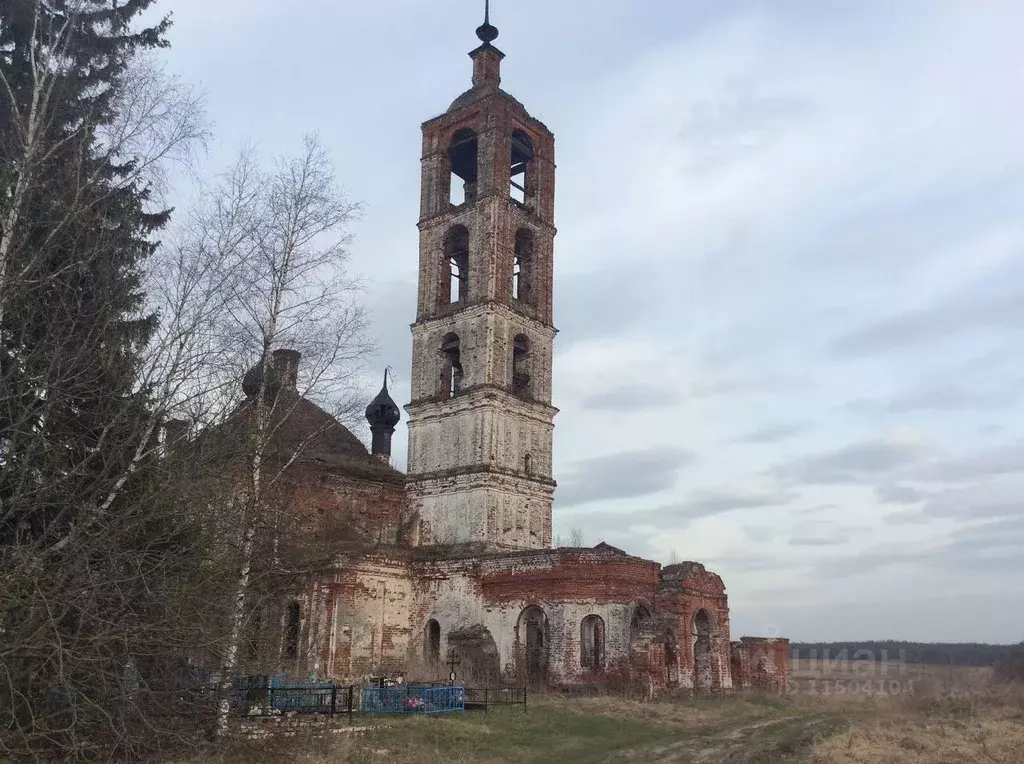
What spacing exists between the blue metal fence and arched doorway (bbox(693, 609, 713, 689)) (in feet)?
34.2

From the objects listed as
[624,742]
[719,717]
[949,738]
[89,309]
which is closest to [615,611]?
[719,717]

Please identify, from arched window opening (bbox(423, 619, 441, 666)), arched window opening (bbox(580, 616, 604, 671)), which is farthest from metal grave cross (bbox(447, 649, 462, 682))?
arched window opening (bbox(580, 616, 604, 671))

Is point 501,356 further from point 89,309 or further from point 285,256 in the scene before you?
point 89,309

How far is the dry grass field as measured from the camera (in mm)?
13680

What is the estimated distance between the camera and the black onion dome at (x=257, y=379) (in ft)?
42.9

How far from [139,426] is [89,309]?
1457 millimetres

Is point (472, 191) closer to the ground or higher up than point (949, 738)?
higher up

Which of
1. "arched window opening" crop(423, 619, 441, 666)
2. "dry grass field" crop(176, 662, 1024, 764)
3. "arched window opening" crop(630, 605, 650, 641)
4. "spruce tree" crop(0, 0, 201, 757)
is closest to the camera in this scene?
"spruce tree" crop(0, 0, 201, 757)

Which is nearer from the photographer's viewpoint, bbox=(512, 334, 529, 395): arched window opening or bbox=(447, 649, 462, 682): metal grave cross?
bbox=(447, 649, 462, 682): metal grave cross

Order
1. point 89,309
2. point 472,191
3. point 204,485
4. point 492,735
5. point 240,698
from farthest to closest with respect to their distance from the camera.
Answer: point 472,191
point 492,735
point 240,698
point 204,485
point 89,309

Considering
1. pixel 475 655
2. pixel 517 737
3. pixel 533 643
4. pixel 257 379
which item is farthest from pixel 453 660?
pixel 257 379

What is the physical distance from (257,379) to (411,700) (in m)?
7.88

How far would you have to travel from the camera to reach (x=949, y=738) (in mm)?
16391

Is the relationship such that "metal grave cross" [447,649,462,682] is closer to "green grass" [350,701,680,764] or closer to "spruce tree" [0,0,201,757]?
"green grass" [350,701,680,764]
